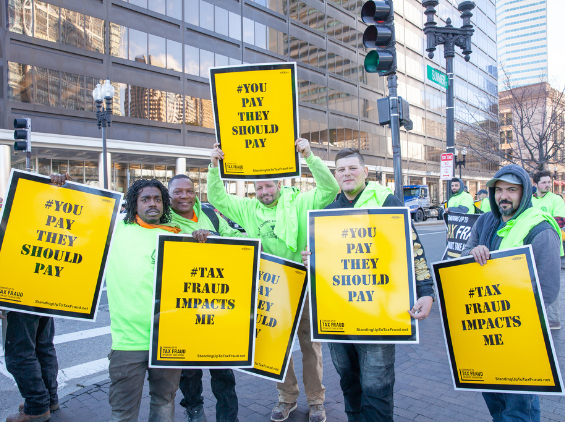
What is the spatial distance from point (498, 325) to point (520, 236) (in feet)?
1.91

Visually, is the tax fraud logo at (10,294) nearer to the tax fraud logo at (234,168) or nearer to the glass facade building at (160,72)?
the tax fraud logo at (234,168)

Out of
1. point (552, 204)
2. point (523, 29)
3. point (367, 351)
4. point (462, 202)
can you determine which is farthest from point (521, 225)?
point (523, 29)

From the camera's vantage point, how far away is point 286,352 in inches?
125

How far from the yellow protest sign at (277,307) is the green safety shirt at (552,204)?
6100 millimetres

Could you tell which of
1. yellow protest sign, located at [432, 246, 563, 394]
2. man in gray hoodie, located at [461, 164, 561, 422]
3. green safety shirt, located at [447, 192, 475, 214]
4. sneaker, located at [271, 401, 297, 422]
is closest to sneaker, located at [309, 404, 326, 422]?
sneaker, located at [271, 401, 297, 422]

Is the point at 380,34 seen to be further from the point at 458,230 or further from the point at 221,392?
the point at 221,392

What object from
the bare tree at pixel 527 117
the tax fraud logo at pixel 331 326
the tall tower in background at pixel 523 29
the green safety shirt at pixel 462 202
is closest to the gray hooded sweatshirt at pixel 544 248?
the tax fraud logo at pixel 331 326

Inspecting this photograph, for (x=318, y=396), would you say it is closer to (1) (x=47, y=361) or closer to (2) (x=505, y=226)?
(2) (x=505, y=226)

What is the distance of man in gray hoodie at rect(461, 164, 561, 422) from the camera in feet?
8.37

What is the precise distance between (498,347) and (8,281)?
11.0 feet

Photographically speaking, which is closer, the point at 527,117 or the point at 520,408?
→ the point at 520,408

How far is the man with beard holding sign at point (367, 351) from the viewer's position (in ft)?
8.89

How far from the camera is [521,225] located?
269 centimetres

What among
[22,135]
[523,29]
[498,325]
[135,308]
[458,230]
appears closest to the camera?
[498,325]
